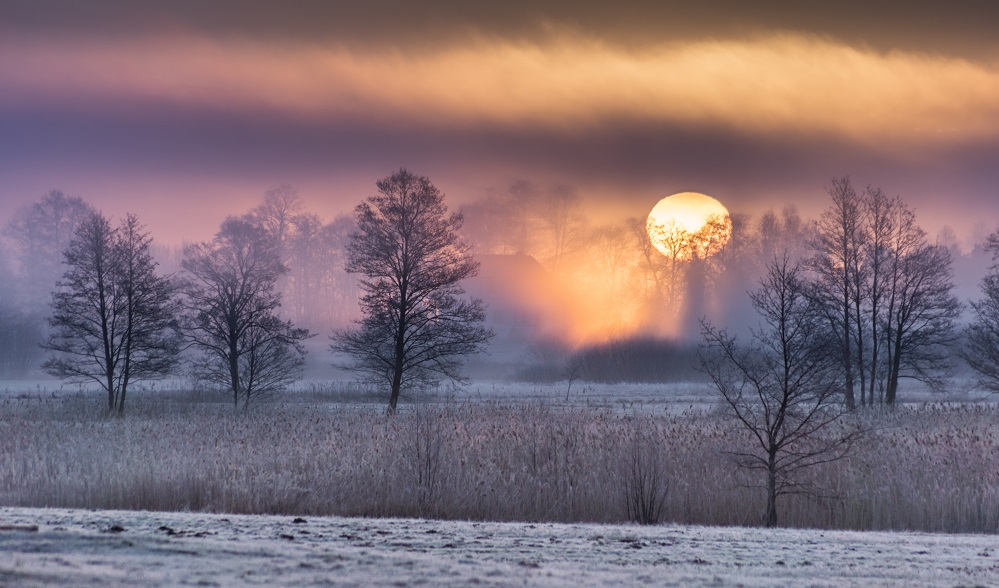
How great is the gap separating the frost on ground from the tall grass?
4145 millimetres

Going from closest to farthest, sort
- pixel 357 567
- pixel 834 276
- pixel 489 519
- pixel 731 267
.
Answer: pixel 357 567
pixel 489 519
pixel 834 276
pixel 731 267

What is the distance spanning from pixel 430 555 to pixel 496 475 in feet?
30.1

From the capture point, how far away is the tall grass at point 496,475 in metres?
14.6

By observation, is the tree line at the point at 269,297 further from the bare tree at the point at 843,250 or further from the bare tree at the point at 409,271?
the bare tree at the point at 843,250

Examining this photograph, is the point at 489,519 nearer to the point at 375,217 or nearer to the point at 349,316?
the point at 375,217

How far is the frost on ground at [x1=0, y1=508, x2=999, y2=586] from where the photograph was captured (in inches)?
250

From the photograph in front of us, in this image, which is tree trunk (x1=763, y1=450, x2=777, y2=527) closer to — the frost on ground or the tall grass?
the tall grass

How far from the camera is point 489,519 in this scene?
562 inches

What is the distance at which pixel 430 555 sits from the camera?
7602 mm

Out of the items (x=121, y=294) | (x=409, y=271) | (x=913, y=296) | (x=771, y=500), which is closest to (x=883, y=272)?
(x=913, y=296)

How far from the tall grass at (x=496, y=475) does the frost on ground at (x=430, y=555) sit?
4145 millimetres

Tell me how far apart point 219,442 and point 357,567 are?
15.7m

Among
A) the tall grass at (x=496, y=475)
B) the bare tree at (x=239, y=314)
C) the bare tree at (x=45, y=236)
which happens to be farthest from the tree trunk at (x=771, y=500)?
the bare tree at (x=45, y=236)

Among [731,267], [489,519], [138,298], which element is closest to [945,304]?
[489,519]
